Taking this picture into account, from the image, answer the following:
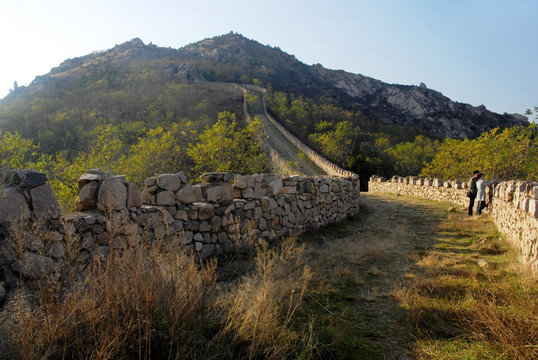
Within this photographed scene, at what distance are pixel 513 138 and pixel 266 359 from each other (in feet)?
69.4

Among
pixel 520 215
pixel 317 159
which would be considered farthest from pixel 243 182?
pixel 317 159

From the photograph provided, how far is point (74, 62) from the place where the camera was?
321 ft

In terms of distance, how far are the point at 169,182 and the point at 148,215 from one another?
707 millimetres

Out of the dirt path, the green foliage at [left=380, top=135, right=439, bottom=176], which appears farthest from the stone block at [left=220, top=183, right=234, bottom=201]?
the green foliage at [left=380, top=135, right=439, bottom=176]

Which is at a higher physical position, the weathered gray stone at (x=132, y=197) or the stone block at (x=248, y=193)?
the weathered gray stone at (x=132, y=197)

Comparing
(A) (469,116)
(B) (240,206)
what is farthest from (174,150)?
(A) (469,116)

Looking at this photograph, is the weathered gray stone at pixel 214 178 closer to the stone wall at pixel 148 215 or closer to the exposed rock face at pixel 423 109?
the stone wall at pixel 148 215

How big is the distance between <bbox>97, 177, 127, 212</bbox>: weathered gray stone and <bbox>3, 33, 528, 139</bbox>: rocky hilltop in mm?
72695

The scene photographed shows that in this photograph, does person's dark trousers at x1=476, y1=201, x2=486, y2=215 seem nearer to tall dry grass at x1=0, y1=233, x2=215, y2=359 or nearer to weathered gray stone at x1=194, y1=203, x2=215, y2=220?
weathered gray stone at x1=194, y1=203, x2=215, y2=220

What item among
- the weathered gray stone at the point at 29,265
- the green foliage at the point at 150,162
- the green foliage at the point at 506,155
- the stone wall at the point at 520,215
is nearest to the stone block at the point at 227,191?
the weathered gray stone at the point at 29,265

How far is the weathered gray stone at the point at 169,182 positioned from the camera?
17.6 ft

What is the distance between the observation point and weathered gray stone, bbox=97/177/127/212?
4.43m

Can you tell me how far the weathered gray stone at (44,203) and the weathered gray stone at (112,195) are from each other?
684 mm

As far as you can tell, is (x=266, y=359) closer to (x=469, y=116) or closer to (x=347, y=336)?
(x=347, y=336)
